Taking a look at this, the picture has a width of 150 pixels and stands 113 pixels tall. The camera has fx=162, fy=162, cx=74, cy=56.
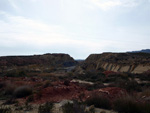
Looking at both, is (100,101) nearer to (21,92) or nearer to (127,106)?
(127,106)

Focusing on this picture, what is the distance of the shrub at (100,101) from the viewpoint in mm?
9008

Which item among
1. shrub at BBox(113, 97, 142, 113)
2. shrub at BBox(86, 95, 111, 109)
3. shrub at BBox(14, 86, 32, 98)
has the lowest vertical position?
shrub at BBox(14, 86, 32, 98)

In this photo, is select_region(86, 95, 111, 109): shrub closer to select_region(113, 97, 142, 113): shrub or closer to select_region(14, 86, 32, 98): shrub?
select_region(113, 97, 142, 113): shrub

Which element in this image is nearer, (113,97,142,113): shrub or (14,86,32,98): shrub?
(113,97,142,113): shrub

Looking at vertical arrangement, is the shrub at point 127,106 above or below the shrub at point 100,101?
above

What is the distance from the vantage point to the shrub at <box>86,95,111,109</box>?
9.01 metres

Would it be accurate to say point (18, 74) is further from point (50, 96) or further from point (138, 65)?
point (138, 65)

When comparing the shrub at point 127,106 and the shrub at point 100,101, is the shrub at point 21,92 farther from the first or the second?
the shrub at point 127,106

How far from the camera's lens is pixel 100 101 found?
9227 mm

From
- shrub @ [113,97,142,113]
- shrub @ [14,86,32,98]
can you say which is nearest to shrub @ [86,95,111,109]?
shrub @ [113,97,142,113]

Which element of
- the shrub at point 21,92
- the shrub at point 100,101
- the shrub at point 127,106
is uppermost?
the shrub at point 127,106

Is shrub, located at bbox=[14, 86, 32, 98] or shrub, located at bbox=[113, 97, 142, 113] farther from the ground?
shrub, located at bbox=[113, 97, 142, 113]

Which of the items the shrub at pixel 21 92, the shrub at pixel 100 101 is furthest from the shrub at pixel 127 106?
the shrub at pixel 21 92

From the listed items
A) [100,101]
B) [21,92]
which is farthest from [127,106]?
[21,92]
